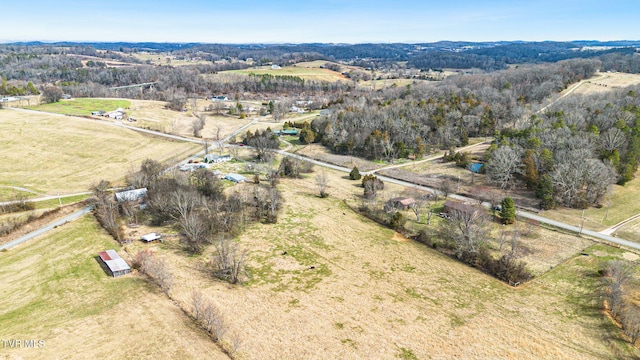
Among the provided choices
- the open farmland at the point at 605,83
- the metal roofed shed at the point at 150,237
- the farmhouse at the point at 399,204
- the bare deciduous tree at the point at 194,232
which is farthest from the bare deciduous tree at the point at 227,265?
the open farmland at the point at 605,83

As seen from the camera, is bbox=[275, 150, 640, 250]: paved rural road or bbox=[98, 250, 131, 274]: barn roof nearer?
bbox=[98, 250, 131, 274]: barn roof

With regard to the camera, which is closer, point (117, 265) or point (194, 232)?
point (117, 265)

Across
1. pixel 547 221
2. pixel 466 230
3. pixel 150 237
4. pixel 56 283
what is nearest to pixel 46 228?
pixel 150 237

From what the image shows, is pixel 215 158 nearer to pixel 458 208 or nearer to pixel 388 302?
pixel 458 208

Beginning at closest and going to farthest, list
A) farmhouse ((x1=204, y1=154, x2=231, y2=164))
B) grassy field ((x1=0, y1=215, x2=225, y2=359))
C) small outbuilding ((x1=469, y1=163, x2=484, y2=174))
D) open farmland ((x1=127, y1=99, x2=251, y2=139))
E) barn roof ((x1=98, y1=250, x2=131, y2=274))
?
grassy field ((x1=0, y1=215, x2=225, y2=359)), barn roof ((x1=98, y1=250, x2=131, y2=274)), small outbuilding ((x1=469, y1=163, x2=484, y2=174)), farmhouse ((x1=204, y1=154, x2=231, y2=164)), open farmland ((x1=127, y1=99, x2=251, y2=139))

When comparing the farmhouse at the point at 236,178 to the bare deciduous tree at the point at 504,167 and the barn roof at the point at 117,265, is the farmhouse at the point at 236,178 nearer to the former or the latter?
the barn roof at the point at 117,265

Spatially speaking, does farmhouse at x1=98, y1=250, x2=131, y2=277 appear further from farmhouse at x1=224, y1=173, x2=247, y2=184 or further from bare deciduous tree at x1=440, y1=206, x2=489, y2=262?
bare deciduous tree at x1=440, y1=206, x2=489, y2=262

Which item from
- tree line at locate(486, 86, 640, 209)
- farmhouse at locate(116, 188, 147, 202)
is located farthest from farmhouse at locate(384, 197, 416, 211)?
farmhouse at locate(116, 188, 147, 202)
